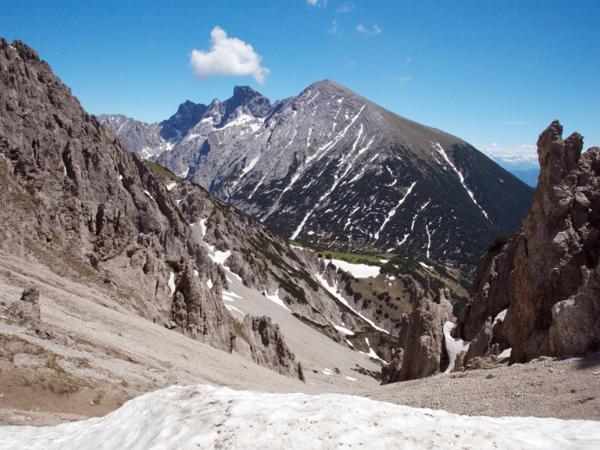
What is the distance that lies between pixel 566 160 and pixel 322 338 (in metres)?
97.5

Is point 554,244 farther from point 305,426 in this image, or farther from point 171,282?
point 171,282

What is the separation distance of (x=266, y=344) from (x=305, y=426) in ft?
232

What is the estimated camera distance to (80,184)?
8200cm

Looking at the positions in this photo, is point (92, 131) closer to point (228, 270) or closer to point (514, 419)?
point (228, 270)

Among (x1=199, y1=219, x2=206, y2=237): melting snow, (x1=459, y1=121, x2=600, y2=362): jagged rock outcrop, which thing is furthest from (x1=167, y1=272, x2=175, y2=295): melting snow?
(x1=199, y1=219, x2=206, y2=237): melting snow

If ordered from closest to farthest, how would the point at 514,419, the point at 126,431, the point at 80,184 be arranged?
the point at 514,419 → the point at 126,431 → the point at 80,184

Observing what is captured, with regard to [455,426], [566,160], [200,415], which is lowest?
[200,415]

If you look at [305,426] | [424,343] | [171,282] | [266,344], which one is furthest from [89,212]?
[305,426]

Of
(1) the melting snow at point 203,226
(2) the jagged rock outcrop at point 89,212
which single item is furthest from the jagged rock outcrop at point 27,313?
(1) the melting snow at point 203,226

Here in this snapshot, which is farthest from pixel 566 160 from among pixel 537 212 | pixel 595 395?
pixel 595 395

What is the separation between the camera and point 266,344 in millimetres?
81250

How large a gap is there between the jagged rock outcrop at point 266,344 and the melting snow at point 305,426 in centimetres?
5962

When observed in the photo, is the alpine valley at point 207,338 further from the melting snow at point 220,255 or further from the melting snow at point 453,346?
the melting snow at point 220,255

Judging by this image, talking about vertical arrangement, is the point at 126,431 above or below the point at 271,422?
below
